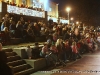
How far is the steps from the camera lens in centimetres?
1243

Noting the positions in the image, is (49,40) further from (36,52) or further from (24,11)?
(24,11)

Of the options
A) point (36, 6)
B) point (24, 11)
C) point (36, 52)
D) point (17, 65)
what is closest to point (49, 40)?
point (36, 52)

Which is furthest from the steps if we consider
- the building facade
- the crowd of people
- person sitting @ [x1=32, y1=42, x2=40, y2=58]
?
the building facade

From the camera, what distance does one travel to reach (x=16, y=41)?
19.5 m

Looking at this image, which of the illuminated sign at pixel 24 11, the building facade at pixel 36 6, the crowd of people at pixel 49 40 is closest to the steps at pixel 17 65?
the crowd of people at pixel 49 40

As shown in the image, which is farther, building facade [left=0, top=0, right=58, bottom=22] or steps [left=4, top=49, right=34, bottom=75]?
building facade [left=0, top=0, right=58, bottom=22]

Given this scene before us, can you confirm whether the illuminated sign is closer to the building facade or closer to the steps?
the building facade

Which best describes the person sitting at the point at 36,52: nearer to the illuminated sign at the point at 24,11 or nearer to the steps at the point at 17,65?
the steps at the point at 17,65

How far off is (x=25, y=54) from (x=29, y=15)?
15.5 metres

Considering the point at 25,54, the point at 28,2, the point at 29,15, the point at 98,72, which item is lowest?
the point at 98,72

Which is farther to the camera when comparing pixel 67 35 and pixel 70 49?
pixel 67 35

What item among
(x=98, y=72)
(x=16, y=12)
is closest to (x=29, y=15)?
(x=16, y=12)

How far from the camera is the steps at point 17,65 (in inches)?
489

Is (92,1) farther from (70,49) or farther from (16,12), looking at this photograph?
(70,49)
